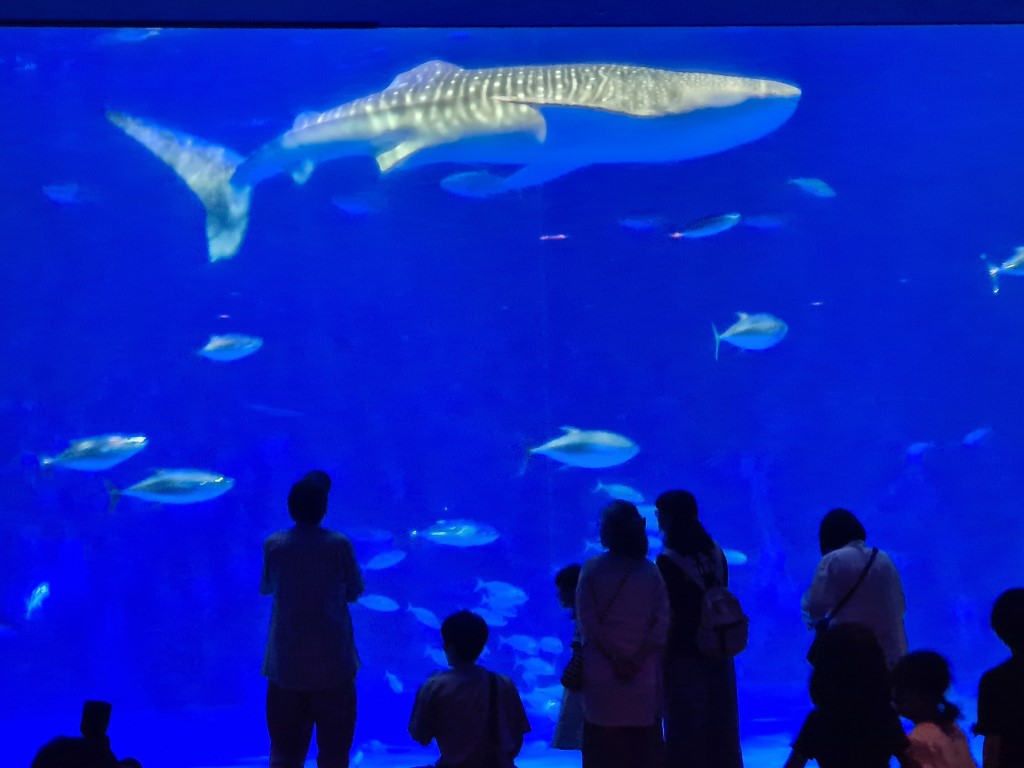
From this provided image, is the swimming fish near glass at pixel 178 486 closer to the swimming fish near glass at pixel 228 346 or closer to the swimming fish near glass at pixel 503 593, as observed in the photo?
the swimming fish near glass at pixel 228 346

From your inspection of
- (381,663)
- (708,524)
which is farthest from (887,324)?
(381,663)

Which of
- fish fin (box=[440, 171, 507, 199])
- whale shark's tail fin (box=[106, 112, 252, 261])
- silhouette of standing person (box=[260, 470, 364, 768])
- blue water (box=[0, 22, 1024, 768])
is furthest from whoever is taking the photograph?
blue water (box=[0, 22, 1024, 768])

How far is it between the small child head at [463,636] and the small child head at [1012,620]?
4.79 ft

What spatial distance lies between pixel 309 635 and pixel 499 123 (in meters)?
3.81

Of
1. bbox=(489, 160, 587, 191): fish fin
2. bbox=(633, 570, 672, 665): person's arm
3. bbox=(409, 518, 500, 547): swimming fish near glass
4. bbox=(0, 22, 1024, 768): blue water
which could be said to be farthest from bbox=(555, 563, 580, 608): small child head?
bbox=(0, 22, 1024, 768): blue water

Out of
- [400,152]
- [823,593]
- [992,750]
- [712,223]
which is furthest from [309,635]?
[712,223]

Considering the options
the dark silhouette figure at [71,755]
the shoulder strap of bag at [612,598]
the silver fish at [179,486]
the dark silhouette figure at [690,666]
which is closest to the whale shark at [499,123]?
the silver fish at [179,486]

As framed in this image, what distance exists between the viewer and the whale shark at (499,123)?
562cm

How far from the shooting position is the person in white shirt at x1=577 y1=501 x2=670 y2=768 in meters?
2.88

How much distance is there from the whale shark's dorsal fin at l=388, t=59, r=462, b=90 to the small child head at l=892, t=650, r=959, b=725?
4.54 meters

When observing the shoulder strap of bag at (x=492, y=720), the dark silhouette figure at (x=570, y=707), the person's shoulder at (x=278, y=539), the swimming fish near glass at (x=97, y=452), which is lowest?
the shoulder strap of bag at (x=492, y=720)

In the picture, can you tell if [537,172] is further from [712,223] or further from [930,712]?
[930,712]

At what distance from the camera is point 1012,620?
251 centimetres

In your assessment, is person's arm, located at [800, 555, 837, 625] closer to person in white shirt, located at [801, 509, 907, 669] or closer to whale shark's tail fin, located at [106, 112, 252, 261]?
person in white shirt, located at [801, 509, 907, 669]
